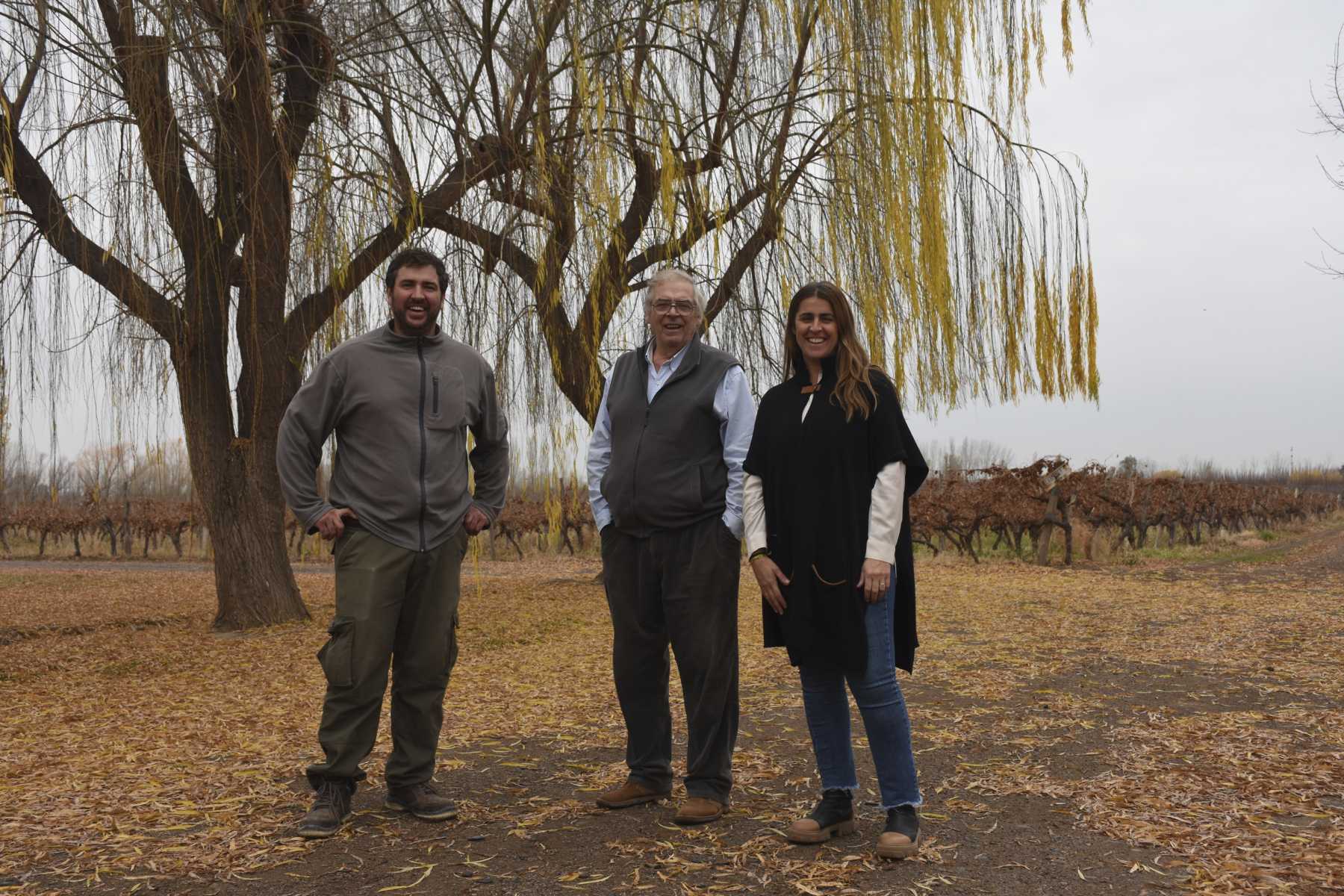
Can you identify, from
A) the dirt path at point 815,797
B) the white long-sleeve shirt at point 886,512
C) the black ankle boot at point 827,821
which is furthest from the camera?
the black ankle boot at point 827,821

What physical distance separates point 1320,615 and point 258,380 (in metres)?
8.72

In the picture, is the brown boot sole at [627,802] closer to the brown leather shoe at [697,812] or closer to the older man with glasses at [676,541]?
the older man with glasses at [676,541]

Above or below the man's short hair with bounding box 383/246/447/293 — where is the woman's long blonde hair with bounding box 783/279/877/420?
below

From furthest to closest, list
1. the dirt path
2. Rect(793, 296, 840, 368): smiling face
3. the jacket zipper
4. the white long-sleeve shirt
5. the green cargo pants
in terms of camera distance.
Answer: the jacket zipper < the green cargo pants < Rect(793, 296, 840, 368): smiling face < the white long-sleeve shirt < the dirt path

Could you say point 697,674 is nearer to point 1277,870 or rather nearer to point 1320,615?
point 1277,870

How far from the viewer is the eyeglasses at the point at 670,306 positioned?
3.32 m

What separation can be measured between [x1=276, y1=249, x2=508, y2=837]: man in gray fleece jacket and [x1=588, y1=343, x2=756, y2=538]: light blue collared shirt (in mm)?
396

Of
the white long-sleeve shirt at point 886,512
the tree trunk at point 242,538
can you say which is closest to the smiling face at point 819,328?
the white long-sleeve shirt at point 886,512

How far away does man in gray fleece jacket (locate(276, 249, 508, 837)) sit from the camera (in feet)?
10.3

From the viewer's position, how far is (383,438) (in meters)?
3.26

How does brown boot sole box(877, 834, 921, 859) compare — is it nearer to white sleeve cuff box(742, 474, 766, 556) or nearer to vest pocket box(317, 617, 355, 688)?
white sleeve cuff box(742, 474, 766, 556)

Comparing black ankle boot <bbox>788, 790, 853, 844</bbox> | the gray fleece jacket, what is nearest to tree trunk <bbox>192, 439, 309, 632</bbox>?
the gray fleece jacket

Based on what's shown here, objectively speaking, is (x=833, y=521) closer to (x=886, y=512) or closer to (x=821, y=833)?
(x=886, y=512)

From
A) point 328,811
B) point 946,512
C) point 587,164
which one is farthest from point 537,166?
point 946,512
